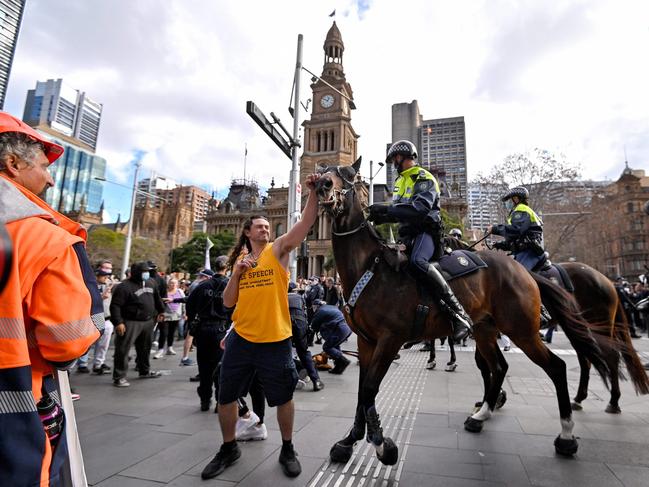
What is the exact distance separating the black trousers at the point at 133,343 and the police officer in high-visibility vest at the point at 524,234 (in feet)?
24.2

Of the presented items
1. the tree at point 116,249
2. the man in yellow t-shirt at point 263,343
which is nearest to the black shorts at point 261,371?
the man in yellow t-shirt at point 263,343

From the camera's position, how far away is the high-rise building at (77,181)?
102 metres

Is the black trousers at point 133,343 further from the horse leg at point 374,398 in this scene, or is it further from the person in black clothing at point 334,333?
the horse leg at point 374,398

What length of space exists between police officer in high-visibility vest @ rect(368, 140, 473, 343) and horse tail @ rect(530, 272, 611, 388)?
62.7 inches

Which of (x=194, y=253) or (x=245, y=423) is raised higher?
(x=194, y=253)

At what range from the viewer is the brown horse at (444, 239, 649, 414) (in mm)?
4633

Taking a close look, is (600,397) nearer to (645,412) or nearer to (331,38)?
(645,412)

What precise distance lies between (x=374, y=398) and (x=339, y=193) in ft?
6.62

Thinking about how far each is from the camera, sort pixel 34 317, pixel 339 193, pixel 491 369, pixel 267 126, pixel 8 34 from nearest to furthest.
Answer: pixel 34 317 < pixel 339 193 < pixel 491 369 < pixel 267 126 < pixel 8 34

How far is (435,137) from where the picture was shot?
4040 inches

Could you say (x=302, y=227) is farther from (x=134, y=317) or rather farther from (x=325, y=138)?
(x=325, y=138)

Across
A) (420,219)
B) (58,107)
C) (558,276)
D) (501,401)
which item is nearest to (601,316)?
(558,276)

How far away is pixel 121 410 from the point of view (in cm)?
543

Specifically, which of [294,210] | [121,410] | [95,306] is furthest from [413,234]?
[294,210]
